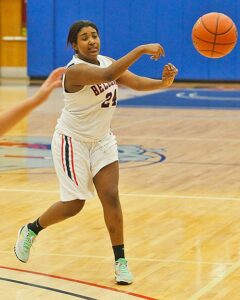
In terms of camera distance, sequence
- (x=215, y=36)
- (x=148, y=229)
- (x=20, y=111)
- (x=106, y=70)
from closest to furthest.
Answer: (x=20, y=111) < (x=106, y=70) < (x=215, y=36) < (x=148, y=229)

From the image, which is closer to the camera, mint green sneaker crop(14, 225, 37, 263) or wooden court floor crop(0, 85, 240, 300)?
wooden court floor crop(0, 85, 240, 300)

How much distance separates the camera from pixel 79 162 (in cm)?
634

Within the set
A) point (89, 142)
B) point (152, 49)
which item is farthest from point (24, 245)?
point (152, 49)

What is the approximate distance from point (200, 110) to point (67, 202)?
1315 cm

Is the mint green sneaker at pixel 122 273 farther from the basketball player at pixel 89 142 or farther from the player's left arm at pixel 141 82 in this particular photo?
the player's left arm at pixel 141 82

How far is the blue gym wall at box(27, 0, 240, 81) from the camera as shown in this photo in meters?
26.2

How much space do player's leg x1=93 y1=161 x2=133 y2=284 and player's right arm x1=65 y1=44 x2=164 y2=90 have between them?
2.31 ft

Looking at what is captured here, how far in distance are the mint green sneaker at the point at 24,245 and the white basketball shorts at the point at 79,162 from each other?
50cm

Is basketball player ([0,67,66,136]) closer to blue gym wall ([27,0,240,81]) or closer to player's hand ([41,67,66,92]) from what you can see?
player's hand ([41,67,66,92])

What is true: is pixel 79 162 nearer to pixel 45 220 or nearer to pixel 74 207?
pixel 74 207

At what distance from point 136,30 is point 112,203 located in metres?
21.0

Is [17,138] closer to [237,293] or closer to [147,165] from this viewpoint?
[147,165]

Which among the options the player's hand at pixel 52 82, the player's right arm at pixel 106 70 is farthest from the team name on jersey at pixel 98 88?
the player's hand at pixel 52 82

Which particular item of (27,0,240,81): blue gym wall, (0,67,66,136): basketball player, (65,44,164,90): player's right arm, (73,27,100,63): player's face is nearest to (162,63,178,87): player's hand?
(65,44,164,90): player's right arm
